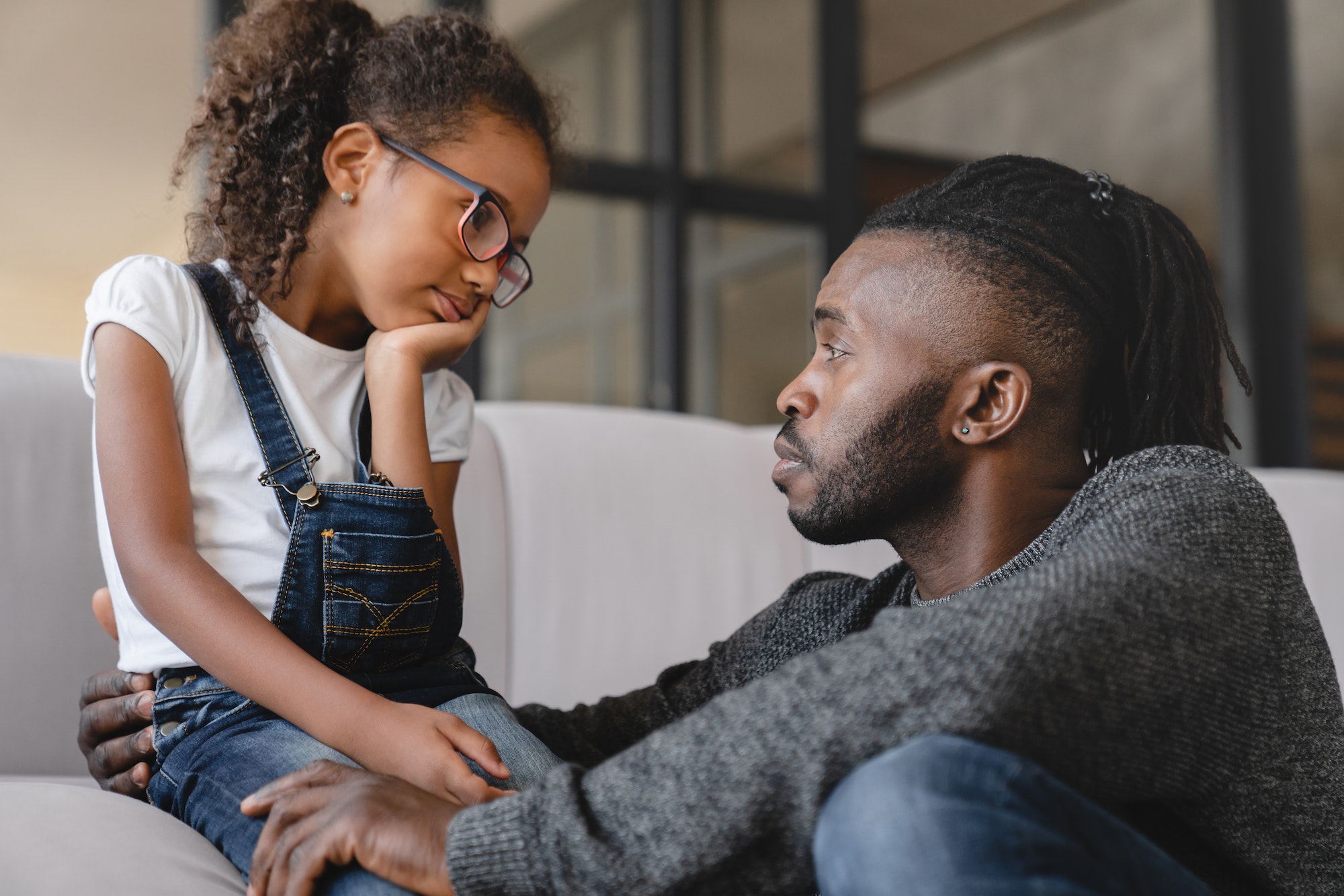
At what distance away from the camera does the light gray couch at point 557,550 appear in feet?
4.98

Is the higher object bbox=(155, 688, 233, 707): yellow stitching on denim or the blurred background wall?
the blurred background wall

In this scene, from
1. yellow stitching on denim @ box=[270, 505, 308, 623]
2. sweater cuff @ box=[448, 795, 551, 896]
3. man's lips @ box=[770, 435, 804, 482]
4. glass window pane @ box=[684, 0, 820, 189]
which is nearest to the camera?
sweater cuff @ box=[448, 795, 551, 896]

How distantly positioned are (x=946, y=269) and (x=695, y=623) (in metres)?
0.81

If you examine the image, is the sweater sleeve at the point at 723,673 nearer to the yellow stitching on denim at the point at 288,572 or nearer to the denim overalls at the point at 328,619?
the denim overalls at the point at 328,619

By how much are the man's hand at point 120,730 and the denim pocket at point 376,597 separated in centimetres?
20

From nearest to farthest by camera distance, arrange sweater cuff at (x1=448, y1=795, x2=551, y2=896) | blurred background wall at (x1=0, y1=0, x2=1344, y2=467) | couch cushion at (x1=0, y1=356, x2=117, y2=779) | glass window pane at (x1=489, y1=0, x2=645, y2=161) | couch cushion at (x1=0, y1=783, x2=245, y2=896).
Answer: sweater cuff at (x1=448, y1=795, x2=551, y2=896) < couch cushion at (x1=0, y1=783, x2=245, y2=896) < couch cushion at (x1=0, y1=356, x2=117, y2=779) < blurred background wall at (x1=0, y1=0, x2=1344, y2=467) < glass window pane at (x1=489, y1=0, x2=645, y2=161)

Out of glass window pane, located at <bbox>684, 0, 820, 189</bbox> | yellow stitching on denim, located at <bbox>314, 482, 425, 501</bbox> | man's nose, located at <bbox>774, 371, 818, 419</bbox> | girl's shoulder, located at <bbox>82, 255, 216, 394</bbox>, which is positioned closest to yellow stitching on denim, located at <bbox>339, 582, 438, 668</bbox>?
yellow stitching on denim, located at <bbox>314, 482, 425, 501</bbox>

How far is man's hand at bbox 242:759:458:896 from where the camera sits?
2.73 feet

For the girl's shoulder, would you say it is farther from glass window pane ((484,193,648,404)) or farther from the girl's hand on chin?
glass window pane ((484,193,648,404))

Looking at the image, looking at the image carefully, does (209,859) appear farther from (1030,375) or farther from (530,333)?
(530,333)

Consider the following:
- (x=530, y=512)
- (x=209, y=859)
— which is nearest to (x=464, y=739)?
(x=209, y=859)

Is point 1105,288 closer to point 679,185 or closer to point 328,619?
point 328,619

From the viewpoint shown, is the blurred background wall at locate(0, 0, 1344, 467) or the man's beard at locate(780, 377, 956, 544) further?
the blurred background wall at locate(0, 0, 1344, 467)

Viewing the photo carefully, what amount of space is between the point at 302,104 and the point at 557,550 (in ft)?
Answer: 2.47
